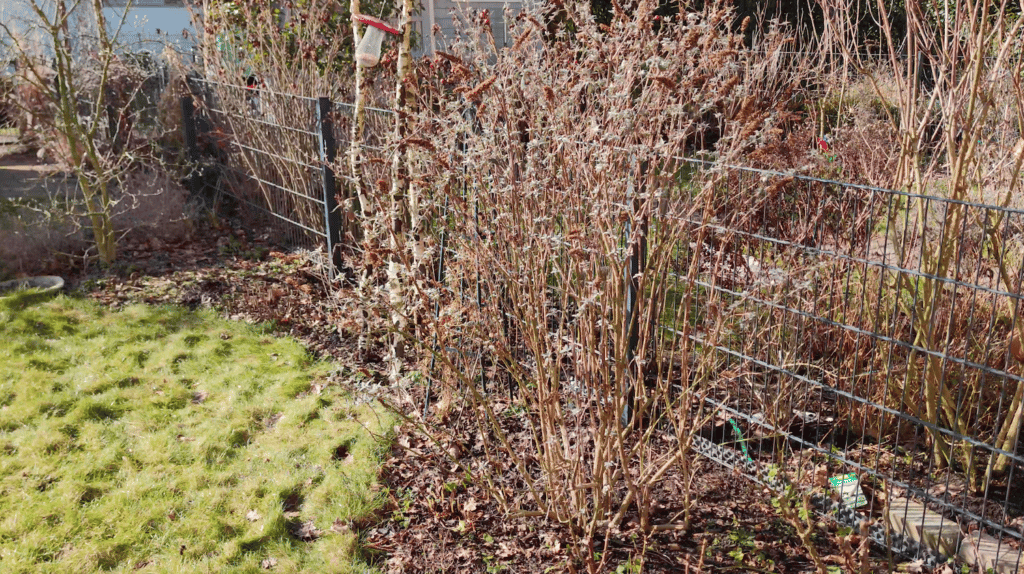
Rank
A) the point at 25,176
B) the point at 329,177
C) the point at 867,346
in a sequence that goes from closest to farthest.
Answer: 1. the point at 867,346
2. the point at 329,177
3. the point at 25,176

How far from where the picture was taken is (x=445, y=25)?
52.7 ft

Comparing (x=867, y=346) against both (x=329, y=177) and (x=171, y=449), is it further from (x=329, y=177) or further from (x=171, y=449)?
(x=329, y=177)

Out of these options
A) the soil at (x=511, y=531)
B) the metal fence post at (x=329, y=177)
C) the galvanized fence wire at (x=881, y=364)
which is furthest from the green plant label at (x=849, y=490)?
the metal fence post at (x=329, y=177)

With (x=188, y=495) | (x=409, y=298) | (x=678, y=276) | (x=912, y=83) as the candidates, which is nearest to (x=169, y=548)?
(x=188, y=495)

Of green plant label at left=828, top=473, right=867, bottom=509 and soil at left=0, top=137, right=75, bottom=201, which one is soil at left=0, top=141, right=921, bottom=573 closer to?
green plant label at left=828, top=473, right=867, bottom=509

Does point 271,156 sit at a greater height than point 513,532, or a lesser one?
greater

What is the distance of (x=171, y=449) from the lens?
4.22 m

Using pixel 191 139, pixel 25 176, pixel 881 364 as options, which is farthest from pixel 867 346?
pixel 25 176

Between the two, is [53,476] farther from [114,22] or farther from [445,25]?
[114,22]

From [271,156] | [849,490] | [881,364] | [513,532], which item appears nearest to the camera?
[513,532]

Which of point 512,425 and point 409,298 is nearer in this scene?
point 512,425

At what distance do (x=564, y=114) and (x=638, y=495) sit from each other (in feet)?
5.09

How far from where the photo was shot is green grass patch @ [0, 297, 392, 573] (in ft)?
11.4

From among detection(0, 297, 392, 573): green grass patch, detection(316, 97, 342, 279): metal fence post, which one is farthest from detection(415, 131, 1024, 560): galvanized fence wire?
detection(316, 97, 342, 279): metal fence post
